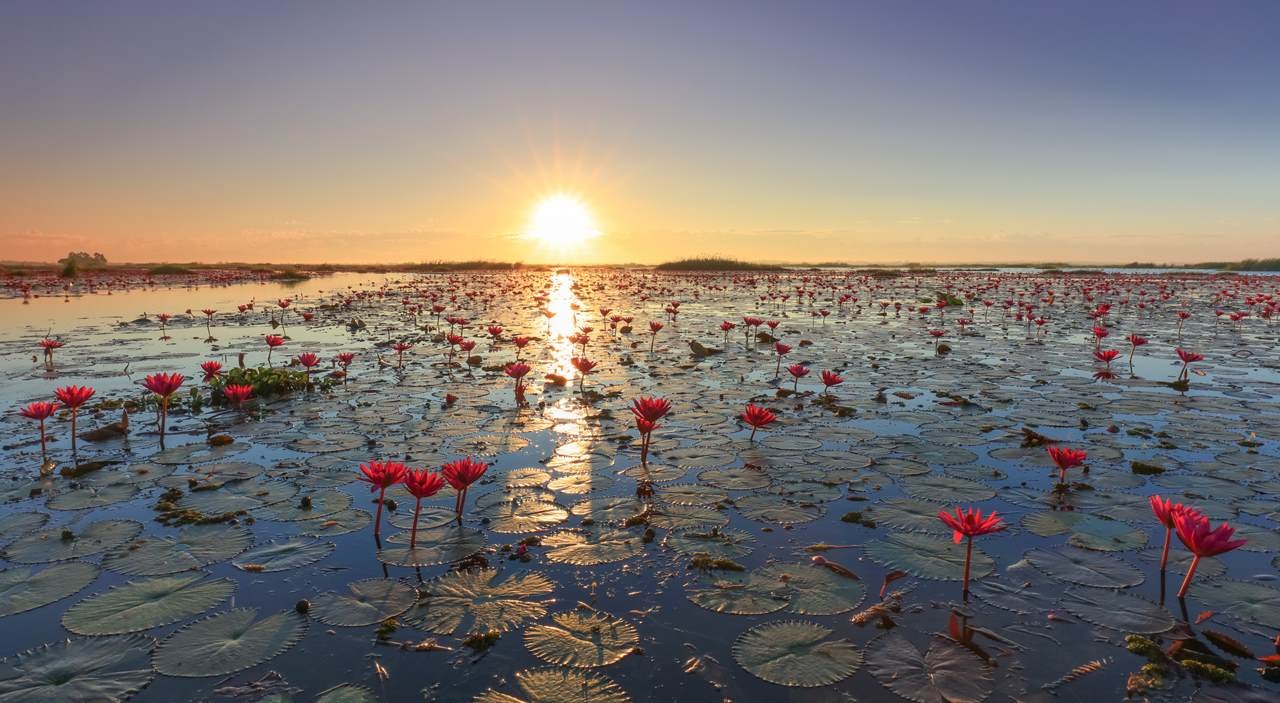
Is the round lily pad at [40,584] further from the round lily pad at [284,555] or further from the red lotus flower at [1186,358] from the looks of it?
the red lotus flower at [1186,358]

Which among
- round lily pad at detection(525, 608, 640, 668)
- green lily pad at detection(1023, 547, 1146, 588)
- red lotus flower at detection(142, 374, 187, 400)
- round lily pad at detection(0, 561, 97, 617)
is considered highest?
red lotus flower at detection(142, 374, 187, 400)

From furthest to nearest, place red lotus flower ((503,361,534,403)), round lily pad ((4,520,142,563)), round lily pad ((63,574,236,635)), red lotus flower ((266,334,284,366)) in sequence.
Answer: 1. red lotus flower ((266,334,284,366))
2. red lotus flower ((503,361,534,403))
3. round lily pad ((4,520,142,563))
4. round lily pad ((63,574,236,635))

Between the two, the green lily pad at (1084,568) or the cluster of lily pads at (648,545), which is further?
the green lily pad at (1084,568)

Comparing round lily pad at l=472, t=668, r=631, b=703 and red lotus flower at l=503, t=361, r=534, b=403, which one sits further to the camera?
red lotus flower at l=503, t=361, r=534, b=403

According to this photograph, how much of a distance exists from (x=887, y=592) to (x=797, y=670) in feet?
3.74

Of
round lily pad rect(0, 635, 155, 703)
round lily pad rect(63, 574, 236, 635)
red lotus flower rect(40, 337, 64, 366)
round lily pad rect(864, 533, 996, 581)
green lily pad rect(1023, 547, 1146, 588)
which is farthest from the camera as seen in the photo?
red lotus flower rect(40, 337, 64, 366)

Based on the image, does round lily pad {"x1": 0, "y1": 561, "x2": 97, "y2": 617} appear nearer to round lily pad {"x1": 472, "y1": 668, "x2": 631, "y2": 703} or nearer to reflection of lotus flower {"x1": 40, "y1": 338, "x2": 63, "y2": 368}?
round lily pad {"x1": 472, "y1": 668, "x2": 631, "y2": 703}

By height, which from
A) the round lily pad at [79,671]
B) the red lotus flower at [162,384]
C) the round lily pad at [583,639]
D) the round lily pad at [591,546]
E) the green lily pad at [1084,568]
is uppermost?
the red lotus flower at [162,384]

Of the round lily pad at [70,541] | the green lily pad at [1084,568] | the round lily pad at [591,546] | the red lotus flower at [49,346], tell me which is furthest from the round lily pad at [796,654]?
the red lotus flower at [49,346]

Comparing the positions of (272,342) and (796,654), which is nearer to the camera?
(796,654)

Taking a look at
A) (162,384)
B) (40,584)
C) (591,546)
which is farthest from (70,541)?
(591,546)

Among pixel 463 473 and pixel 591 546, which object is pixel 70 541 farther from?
pixel 591 546

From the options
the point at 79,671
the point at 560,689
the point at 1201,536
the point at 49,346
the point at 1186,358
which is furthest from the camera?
the point at 49,346

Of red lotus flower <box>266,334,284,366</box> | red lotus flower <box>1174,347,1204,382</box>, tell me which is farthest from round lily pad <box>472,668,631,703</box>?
red lotus flower <box>1174,347,1204,382</box>
